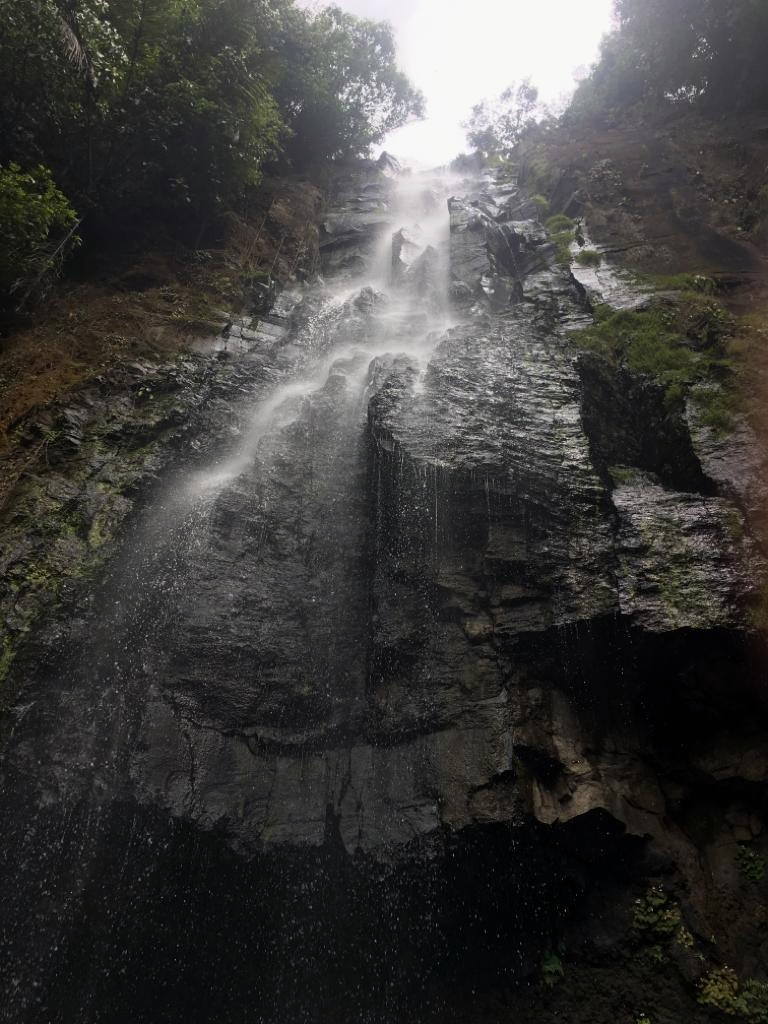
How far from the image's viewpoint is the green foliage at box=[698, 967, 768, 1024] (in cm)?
570

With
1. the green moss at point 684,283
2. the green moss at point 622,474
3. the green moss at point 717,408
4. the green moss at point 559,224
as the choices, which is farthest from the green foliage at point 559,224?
the green moss at point 622,474

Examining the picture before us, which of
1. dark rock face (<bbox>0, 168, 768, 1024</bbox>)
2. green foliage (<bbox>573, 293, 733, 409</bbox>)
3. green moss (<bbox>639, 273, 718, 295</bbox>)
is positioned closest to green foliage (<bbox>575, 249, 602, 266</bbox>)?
green moss (<bbox>639, 273, 718, 295</bbox>)

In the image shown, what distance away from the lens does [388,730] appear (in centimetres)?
705

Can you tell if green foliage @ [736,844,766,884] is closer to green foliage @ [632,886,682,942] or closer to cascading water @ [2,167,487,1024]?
green foliage @ [632,886,682,942]

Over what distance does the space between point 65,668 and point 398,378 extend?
22.0ft

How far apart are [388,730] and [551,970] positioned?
3.25 m

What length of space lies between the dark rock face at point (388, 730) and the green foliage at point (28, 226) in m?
3.60

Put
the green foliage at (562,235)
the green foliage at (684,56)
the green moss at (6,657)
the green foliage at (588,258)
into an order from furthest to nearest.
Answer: the green foliage at (684,56), the green foliage at (562,235), the green foliage at (588,258), the green moss at (6,657)

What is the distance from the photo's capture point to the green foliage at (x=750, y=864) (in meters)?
6.17

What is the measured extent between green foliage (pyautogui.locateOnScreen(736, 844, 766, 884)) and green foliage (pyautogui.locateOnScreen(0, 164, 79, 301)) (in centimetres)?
1293

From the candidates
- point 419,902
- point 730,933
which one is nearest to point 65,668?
point 419,902

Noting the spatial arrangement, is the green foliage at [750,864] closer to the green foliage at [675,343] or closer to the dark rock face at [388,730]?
the dark rock face at [388,730]

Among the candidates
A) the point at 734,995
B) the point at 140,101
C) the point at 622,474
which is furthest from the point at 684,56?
the point at 734,995

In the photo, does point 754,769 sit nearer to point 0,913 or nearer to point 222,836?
point 222,836
